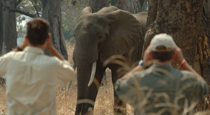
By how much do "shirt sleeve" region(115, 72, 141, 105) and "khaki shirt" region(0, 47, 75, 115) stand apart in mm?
558

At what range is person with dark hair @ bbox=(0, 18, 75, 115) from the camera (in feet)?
16.5

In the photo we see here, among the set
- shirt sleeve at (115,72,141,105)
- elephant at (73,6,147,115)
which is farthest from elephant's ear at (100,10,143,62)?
shirt sleeve at (115,72,141,105)

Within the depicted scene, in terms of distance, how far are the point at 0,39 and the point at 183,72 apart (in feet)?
54.8

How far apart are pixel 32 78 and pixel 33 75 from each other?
0.11ft

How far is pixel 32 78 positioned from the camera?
199 inches

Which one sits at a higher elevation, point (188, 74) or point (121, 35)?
point (188, 74)

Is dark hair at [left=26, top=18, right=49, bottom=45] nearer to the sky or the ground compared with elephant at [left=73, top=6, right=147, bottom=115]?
nearer to the sky

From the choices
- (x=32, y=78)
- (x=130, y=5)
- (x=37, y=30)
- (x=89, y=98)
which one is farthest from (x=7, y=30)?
(x=37, y=30)

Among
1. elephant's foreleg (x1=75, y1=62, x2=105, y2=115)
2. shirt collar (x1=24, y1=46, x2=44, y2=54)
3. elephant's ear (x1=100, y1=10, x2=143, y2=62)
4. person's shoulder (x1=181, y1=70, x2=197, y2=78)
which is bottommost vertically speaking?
elephant's foreleg (x1=75, y1=62, x2=105, y2=115)

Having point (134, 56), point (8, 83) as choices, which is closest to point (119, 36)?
point (134, 56)

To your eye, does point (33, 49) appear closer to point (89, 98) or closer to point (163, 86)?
point (163, 86)

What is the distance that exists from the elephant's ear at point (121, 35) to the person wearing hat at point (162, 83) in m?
4.83

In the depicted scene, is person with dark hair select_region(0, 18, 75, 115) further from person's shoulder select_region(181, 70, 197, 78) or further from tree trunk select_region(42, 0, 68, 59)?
tree trunk select_region(42, 0, 68, 59)

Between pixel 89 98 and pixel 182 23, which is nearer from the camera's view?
pixel 182 23
